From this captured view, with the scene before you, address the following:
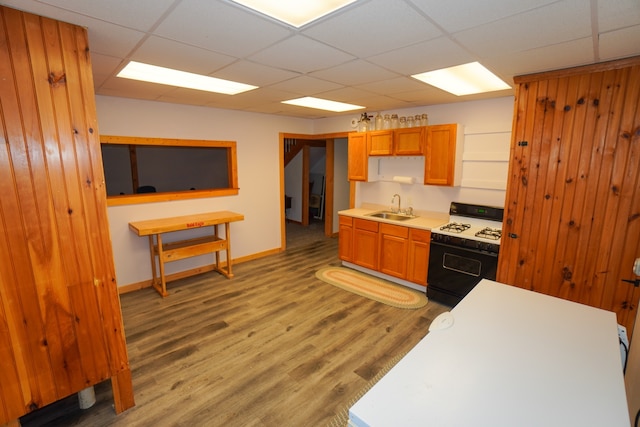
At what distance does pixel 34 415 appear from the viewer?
206 cm

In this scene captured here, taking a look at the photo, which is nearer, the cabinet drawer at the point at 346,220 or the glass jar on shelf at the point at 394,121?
the glass jar on shelf at the point at 394,121

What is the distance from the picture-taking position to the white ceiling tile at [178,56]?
6.45 ft

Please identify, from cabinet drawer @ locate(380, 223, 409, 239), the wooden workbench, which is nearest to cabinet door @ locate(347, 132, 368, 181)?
cabinet drawer @ locate(380, 223, 409, 239)

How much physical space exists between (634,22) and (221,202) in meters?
4.50

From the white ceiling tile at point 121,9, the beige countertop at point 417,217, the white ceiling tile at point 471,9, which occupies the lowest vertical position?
the beige countertop at point 417,217

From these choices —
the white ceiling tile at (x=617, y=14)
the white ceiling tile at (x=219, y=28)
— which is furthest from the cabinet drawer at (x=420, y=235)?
the white ceiling tile at (x=219, y=28)

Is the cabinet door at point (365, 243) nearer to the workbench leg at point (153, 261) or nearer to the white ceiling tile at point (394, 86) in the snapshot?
the white ceiling tile at point (394, 86)

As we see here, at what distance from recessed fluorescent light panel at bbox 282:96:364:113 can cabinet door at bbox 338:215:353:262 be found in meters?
1.64

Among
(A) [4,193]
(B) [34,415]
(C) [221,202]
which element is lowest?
(B) [34,415]

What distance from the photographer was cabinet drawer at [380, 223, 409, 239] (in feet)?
12.7

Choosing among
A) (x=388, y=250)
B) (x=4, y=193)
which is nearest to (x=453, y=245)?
(x=388, y=250)

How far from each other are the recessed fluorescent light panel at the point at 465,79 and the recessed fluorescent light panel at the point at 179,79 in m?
A: 1.80

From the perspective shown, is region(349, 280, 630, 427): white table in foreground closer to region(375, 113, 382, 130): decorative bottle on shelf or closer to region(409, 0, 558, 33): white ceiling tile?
region(409, 0, 558, 33): white ceiling tile

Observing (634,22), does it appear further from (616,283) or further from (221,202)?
(221,202)
